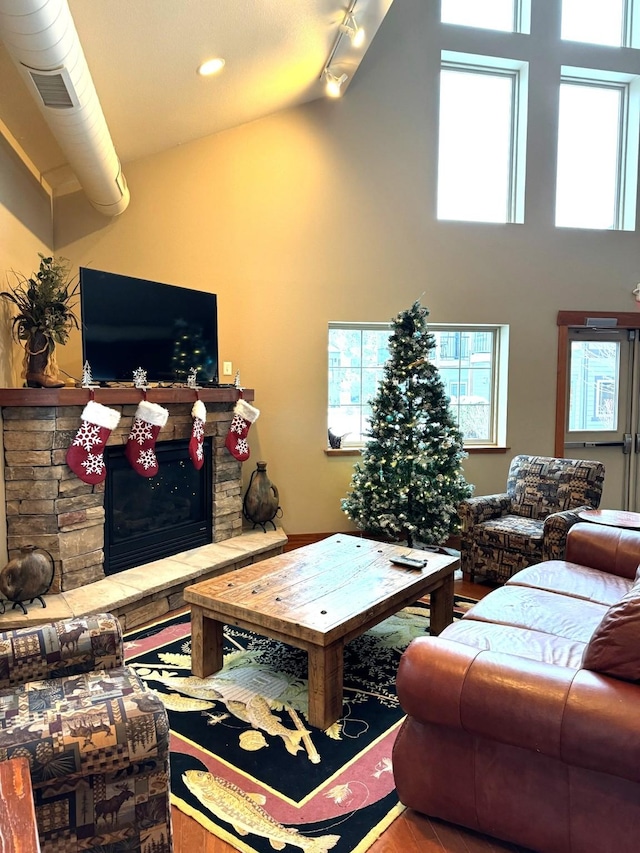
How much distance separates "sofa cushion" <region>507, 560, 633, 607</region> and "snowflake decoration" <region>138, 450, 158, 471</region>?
2163mm

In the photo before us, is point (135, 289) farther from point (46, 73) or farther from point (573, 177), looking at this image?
point (573, 177)

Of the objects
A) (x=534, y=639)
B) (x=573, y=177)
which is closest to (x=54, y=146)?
(x=534, y=639)

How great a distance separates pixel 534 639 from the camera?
204cm

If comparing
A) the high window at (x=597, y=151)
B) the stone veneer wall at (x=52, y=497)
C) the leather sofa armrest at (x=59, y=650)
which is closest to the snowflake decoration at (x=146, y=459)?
the stone veneer wall at (x=52, y=497)

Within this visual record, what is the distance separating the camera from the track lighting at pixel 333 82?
A: 4160 millimetres

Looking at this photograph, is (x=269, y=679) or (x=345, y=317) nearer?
(x=269, y=679)

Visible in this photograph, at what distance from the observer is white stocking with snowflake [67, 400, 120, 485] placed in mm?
3125

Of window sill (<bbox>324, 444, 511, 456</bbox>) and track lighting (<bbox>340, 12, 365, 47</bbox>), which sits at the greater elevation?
track lighting (<bbox>340, 12, 365, 47</bbox>)

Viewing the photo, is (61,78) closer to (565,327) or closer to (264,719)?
(264,719)

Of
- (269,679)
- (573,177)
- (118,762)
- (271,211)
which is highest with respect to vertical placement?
(573,177)

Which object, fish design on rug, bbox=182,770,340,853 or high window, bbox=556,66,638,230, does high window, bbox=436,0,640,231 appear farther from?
fish design on rug, bbox=182,770,340,853

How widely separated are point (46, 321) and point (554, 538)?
3257mm

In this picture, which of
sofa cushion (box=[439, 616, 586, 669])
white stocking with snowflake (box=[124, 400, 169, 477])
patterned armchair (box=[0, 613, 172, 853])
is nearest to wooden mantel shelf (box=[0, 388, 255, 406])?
white stocking with snowflake (box=[124, 400, 169, 477])

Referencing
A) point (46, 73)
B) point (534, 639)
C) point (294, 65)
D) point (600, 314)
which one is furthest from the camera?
point (600, 314)
